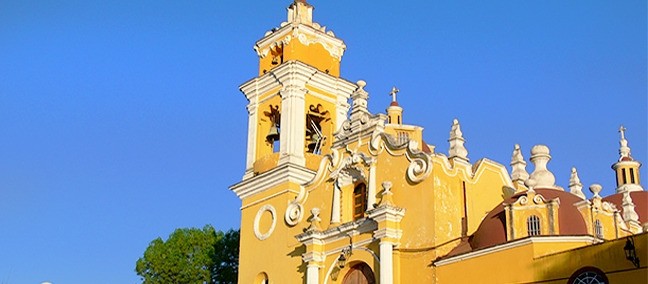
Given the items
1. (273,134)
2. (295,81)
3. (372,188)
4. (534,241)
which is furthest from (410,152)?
(273,134)

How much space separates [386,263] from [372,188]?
2.37 metres

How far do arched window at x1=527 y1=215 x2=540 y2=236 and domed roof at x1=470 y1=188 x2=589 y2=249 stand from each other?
45 centimetres

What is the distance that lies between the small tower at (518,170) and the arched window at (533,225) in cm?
471

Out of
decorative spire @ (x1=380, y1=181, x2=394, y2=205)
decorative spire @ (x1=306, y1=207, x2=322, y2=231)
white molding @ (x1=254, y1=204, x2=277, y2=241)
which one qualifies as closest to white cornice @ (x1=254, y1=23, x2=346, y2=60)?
white molding @ (x1=254, y1=204, x2=277, y2=241)

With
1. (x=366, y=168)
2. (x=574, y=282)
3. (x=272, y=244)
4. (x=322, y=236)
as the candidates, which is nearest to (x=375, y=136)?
(x=366, y=168)

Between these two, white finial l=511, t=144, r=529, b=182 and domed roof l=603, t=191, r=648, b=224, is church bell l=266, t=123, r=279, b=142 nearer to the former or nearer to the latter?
white finial l=511, t=144, r=529, b=182

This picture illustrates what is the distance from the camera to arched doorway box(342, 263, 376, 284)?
23047mm

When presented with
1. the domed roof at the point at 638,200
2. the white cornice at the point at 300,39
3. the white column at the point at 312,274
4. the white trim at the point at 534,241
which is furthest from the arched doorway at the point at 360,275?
the domed roof at the point at 638,200

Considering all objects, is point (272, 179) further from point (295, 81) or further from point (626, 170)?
point (626, 170)

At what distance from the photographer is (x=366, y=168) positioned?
79.6 feet

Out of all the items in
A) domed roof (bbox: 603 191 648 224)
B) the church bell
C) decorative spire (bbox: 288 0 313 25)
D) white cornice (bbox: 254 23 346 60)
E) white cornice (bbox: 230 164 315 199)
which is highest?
decorative spire (bbox: 288 0 313 25)

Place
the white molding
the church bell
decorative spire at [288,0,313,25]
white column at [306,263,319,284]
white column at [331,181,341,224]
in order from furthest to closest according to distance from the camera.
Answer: decorative spire at [288,0,313,25] < the church bell < the white molding < white column at [331,181,341,224] < white column at [306,263,319,284]

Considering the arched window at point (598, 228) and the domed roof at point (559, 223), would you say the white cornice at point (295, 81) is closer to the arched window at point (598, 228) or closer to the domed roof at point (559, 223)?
the domed roof at point (559, 223)

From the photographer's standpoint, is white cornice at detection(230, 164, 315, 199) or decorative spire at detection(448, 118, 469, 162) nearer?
decorative spire at detection(448, 118, 469, 162)
